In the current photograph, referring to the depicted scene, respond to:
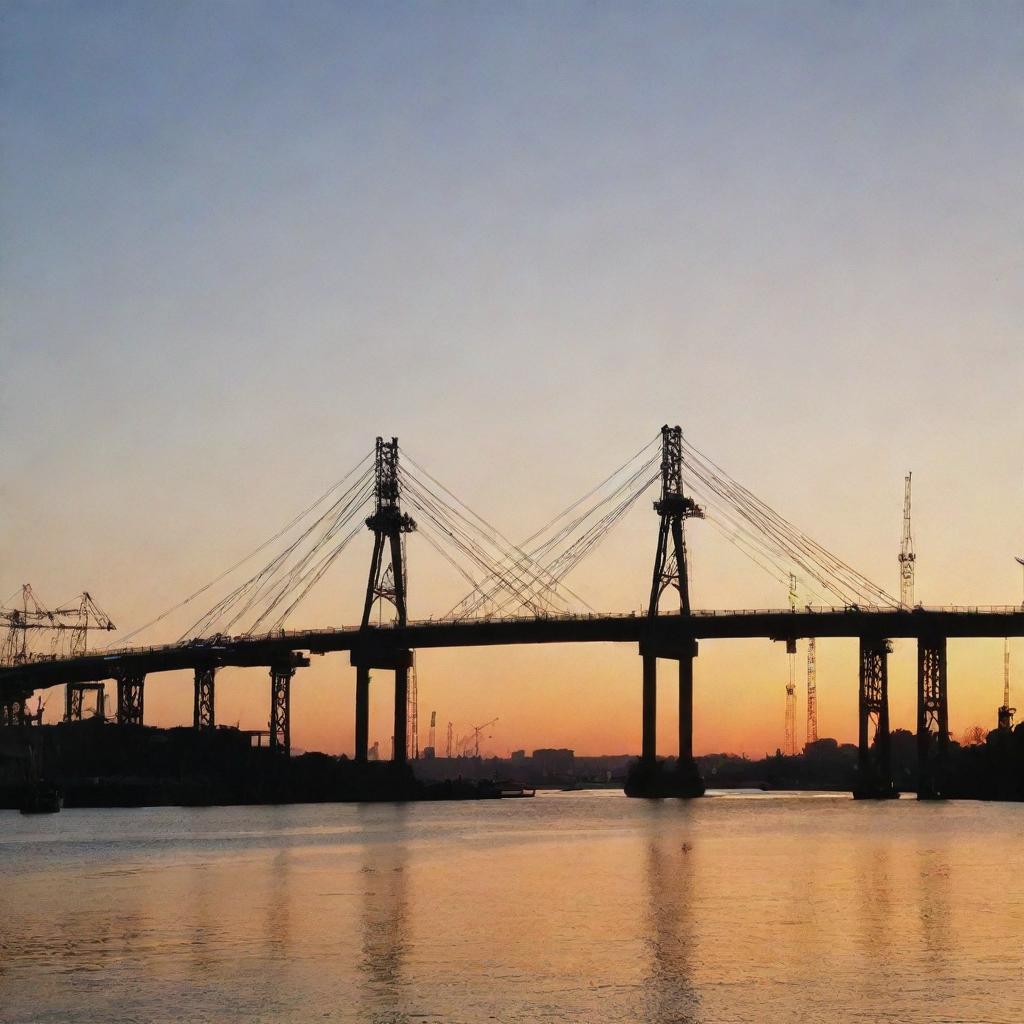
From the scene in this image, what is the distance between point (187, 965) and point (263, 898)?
16805 millimetres

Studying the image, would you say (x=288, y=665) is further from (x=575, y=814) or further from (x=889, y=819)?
(x=889, y=819)

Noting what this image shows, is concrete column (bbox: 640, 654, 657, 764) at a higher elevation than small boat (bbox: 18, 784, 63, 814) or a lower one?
higher

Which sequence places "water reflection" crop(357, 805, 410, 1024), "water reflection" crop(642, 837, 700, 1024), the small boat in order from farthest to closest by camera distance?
the small boat, "water reflection" crop(357, 805, 410, 1024), "water reflection" crop(642, 837, 700, 1024)

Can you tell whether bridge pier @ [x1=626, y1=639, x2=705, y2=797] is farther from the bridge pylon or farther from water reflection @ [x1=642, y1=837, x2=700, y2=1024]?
water reflection @ [x1=642, y1=837, x2=700, y2=1024]

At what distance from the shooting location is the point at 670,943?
41.4 m

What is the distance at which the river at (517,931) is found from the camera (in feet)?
107

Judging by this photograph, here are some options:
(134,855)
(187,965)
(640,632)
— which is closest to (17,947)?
(187,965)

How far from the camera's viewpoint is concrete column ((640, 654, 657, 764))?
5915 inches

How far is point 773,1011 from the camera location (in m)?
31.6

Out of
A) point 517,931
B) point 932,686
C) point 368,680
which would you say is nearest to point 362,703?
point 368,680

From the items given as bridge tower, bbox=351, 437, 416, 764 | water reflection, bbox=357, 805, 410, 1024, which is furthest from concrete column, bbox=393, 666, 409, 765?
water reflection, bbox=357, 805, 410, 1024

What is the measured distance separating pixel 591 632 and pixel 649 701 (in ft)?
30.1

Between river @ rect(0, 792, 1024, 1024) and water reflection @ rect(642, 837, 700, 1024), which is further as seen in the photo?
river @ rect(0, 792, 1024, 1024)

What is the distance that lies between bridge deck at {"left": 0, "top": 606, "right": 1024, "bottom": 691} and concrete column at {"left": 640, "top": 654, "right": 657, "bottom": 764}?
271cm
